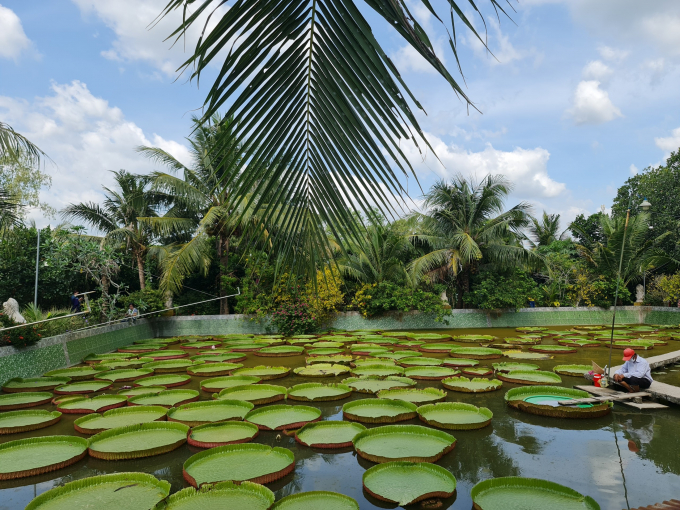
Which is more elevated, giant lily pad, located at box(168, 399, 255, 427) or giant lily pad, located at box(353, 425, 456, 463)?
giant lily pad, located at box(168, 399, 255, 427)

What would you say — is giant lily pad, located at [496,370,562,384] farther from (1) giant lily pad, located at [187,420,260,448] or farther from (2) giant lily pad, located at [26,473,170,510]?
(2) giant lily pad, located at [26,473,170,510]

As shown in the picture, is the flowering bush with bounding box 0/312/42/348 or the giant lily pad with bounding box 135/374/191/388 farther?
the flowering bush with bounding box 0/312/42/348

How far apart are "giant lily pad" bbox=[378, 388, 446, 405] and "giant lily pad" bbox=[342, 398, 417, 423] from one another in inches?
9.9

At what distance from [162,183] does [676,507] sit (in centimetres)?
1262

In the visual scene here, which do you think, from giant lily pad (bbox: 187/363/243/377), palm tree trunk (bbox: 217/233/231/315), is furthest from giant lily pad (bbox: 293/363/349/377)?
palm tree trunk (bbox: 217/233/231/315)

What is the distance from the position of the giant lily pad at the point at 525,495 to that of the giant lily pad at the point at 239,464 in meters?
1.40

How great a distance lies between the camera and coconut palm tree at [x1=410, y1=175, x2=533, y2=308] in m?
13.6

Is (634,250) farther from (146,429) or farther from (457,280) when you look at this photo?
(146,429)

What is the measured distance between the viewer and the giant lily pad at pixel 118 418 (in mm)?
4277

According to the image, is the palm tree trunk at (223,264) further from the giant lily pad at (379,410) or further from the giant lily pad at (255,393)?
the giant lily pad at (379,410)

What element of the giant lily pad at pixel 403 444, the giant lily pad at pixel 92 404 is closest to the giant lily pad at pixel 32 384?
the giant lily pad at pixel 92 404

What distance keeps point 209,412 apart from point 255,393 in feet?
2.69

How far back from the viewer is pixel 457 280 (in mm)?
14547

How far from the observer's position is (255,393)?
5457 millimetres
